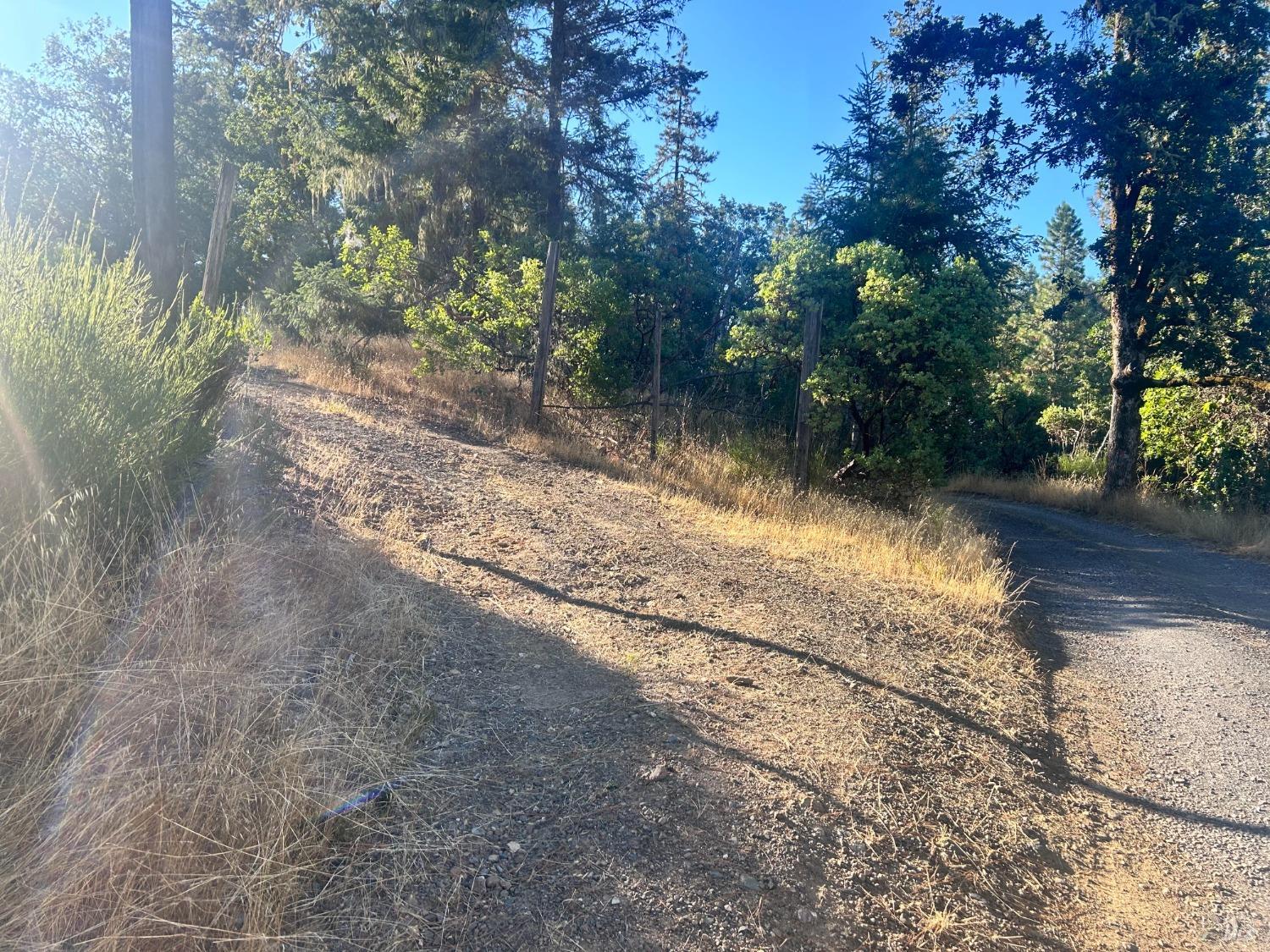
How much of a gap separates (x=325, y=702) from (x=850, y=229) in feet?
42.8

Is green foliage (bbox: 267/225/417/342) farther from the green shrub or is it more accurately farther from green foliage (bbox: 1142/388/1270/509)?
the green shrub

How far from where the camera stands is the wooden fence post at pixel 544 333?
11.6 metres

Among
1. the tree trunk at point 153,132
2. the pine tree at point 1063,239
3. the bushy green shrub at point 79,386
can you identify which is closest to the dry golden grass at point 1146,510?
the bushy green shrub at point 79,386

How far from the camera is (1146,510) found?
13742mm

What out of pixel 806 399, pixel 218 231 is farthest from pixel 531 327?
pixel 218 231

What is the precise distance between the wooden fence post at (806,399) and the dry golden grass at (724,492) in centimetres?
27

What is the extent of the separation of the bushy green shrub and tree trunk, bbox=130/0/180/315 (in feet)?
4.14

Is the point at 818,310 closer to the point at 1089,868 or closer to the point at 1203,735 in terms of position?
the point at 1203,735

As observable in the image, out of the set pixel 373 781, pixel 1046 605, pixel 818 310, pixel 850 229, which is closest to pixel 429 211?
pixel 850 229

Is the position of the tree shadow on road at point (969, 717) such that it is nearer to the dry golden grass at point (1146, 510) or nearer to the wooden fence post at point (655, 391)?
the wooden fence post at point (655, 391)

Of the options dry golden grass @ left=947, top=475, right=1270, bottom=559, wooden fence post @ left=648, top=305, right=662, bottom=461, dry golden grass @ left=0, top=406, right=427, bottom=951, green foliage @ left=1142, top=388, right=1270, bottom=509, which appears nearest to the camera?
dry golden grass @ left=0, top=406, right=427, bottom=951

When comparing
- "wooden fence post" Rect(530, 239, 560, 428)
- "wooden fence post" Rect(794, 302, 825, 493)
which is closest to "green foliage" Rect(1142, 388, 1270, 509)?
"wooden fence post" Rect(794, 302, 825, 493)

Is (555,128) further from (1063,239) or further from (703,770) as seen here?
(1063,239)

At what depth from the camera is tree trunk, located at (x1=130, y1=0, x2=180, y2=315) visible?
20.5ft
